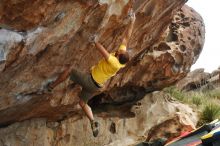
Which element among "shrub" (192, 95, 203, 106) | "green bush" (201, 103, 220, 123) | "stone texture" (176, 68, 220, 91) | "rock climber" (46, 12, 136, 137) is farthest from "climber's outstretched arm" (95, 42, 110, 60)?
"stone texture" (176, 68, 220, 91)

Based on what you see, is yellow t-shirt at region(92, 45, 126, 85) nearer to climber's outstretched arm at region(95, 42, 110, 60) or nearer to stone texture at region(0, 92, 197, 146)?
climber's outstretched arm at region(95, 42, 110, 60)

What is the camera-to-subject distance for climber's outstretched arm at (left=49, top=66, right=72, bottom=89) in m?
8.55

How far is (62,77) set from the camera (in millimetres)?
8750

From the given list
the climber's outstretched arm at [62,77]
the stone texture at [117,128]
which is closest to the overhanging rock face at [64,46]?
the climber's outstretched arm at [62,77]

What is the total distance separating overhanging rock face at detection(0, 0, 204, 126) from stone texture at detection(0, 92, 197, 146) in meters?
0.36

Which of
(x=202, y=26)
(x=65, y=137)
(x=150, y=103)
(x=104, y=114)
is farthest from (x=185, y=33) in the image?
(x=65, y=137)

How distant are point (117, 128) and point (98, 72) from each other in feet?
15.3

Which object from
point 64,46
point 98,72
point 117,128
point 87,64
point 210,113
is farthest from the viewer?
point 210,113

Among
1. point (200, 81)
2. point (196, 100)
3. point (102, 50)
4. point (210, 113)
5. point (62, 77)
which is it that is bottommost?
point (200, 81)

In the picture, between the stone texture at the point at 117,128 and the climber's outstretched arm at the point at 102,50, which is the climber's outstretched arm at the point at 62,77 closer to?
the climber's outstretched arm at the point at 102,50

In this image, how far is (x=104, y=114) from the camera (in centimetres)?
1280

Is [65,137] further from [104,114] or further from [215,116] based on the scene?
[215,116]

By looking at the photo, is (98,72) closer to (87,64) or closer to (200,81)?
(87,64)

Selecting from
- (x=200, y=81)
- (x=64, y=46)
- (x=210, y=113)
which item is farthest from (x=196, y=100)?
(x=64, y=46)
